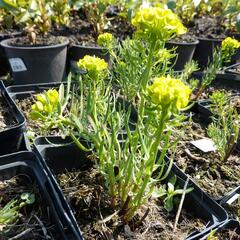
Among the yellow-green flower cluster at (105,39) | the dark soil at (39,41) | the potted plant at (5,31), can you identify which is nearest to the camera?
Result: the yellow-green flower cluster at (105,39)

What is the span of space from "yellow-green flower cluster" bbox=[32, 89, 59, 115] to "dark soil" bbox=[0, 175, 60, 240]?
0.29 meters

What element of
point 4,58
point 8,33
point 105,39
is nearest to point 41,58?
point 4,58

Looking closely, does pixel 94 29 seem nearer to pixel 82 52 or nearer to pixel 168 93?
pixel 82 52

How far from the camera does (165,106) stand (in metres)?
0.64

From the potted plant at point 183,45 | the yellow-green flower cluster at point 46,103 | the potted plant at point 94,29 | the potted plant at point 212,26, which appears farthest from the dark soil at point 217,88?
the yellow-green flower cluster at point 46,103

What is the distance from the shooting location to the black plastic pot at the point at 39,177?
878mm

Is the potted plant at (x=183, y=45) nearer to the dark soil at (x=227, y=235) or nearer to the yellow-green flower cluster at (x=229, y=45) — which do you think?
the yellow-green flower cluster at (x=229, y=45)

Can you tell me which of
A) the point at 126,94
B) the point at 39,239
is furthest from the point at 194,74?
the point at 39,239

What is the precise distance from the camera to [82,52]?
→ 227cm

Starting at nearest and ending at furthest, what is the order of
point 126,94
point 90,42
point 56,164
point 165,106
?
point 165,106 → point 56,164 → point 126,94 → point 90,42

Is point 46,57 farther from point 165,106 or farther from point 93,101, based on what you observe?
point 165,106

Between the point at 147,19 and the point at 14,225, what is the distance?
0.64 meters

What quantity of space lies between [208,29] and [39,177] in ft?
8.05

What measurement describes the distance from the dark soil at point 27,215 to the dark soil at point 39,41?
1.30m
